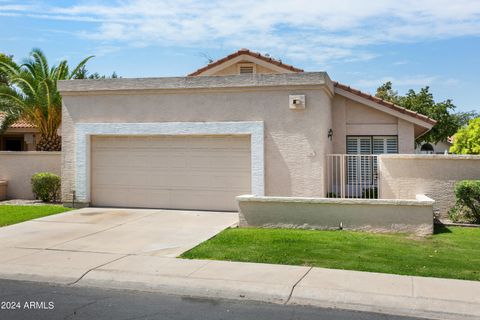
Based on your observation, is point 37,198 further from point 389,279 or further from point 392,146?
point 389,279

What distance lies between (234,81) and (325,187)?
4.00 m

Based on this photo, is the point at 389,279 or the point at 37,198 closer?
the point at 389,279

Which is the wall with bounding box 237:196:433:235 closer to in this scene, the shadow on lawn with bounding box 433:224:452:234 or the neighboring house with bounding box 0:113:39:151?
the shadow on lawn with bounding box 433:224:452:234

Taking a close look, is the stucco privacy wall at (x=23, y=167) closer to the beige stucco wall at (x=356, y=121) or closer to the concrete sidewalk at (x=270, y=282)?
the concrete sidewalk at (x=270, y=282)

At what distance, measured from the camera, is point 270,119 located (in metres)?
14.0

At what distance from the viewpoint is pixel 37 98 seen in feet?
60.7

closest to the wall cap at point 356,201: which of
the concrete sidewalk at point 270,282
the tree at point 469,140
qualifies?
the concrete sidewalk at point 270,282

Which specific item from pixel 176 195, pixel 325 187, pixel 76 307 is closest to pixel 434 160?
pixel 325 187

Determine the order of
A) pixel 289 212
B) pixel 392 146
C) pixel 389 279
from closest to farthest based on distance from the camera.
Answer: pixel 389 279 < pixel 289 212 < pixel 392 146

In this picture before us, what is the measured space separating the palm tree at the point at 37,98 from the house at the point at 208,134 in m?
3.54

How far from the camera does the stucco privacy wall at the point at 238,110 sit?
45.1 ft

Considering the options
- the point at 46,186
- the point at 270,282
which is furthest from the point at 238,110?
the point at 270,282

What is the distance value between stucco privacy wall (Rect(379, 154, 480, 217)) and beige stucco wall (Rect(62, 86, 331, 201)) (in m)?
1.99

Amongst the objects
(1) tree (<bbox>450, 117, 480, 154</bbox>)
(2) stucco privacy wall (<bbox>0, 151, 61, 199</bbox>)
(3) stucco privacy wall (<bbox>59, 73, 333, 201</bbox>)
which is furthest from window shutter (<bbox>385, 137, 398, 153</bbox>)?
(2) stucco privacy wall (<bbox>0, 151, 61, 199</bbox>)
